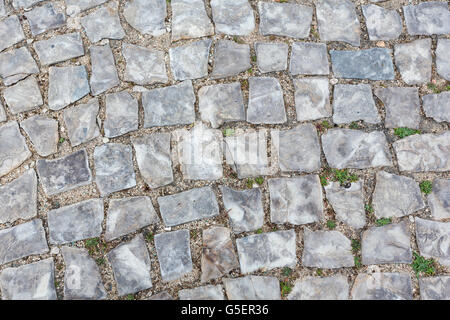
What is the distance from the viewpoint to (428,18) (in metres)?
3.51

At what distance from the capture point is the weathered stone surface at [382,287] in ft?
9.84

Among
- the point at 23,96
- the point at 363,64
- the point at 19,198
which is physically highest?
the point at 363,64

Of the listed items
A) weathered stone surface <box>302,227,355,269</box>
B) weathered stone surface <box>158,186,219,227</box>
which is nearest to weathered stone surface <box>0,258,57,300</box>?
weathered stone surface <box>158,186,219,227</box>

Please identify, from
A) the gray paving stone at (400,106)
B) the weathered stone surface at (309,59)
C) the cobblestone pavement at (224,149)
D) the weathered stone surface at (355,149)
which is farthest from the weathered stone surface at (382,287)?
the weathered stone surface at (309,59)

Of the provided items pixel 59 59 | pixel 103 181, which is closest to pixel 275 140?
pixel 103 181

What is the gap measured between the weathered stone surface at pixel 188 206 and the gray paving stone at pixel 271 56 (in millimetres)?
1175

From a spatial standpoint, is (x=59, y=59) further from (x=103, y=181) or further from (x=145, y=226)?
(x=145, y=226)

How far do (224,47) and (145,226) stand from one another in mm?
1646

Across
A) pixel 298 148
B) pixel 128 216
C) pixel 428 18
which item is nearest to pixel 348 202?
pixel 298 148

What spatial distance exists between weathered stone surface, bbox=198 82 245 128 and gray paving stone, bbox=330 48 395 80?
89 cm

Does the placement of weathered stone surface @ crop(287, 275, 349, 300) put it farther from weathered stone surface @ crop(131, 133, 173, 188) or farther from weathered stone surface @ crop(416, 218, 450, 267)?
weathered stone surface @ crop(131, 133, 173, 188)

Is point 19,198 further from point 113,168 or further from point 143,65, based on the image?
point 143,65

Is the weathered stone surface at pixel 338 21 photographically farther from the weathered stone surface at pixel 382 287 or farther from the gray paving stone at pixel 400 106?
the weathered stone surface at pixel 382 287

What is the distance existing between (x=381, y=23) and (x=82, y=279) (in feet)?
10.9
